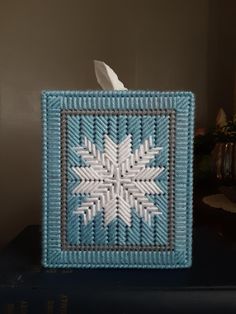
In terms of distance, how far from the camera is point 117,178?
14.0 inches

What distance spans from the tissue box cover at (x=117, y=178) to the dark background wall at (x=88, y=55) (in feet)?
2.22

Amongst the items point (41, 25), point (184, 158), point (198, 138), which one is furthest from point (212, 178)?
point (41, 25)

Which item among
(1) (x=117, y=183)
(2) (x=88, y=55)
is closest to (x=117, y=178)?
(1) (x=117, y=183)

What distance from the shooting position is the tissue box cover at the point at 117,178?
0.35 metres

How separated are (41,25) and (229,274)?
844mm

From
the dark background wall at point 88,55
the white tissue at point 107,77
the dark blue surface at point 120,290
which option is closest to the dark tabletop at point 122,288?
the dark blue surface at point 120,290

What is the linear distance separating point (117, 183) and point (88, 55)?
2.34ft

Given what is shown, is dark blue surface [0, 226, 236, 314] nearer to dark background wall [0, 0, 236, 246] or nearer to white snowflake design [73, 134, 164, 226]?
white snowflake design [73, 134, 164, 226]

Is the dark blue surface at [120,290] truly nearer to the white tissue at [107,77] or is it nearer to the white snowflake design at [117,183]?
the white snowflake design at [117,183]

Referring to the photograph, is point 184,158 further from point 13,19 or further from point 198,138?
point 13,19

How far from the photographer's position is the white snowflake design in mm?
352

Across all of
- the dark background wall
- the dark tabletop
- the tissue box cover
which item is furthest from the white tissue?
the dark background wall

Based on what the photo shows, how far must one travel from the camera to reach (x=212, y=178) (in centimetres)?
78

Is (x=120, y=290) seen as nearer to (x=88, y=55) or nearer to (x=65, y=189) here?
(x=65, y=189)
